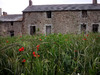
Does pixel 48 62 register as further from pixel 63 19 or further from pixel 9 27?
pixel 9 27

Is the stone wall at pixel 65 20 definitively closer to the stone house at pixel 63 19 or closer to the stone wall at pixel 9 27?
the stone house at pixel 63 19

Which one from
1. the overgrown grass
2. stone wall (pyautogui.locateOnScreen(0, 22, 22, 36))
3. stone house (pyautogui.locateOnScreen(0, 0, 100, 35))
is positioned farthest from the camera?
stone wall (pyautogui.locateOnScreen(0, 22, 22, 36))

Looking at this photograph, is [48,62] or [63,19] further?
[63,19]

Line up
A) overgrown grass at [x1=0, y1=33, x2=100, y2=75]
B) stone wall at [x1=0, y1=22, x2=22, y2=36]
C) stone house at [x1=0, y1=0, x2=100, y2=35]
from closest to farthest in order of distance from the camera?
overgrown grass at [x1=0, y1=33, x2=100, y2=75] < stone house at [x1=0, y1=0, x2=100, y2=35] < stone wall at [x1=0, y1=22, x2=22, y2=36]

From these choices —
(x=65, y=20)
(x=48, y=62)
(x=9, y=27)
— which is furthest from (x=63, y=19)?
(x=48, y=62)

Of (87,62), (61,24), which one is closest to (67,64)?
(87,62)

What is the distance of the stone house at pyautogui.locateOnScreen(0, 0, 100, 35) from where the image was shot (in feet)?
57.2

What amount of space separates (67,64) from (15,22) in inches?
830

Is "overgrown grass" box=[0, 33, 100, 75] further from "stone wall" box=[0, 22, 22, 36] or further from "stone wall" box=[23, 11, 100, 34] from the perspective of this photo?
"stone wall" box=[0, 22, 22, 36]

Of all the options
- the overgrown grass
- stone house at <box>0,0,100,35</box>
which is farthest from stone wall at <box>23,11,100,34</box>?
the overgrown grass

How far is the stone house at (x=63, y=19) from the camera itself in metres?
17.4

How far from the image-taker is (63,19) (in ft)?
57.8

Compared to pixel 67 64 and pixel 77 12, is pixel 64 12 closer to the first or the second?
pixel 77 12

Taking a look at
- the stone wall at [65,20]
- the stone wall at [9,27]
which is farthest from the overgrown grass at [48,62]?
the stone wall at [9,27]
